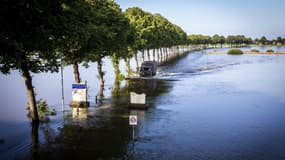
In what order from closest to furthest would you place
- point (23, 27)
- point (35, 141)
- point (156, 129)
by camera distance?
point (23, 27) < point (35, 141) < point (156, 129)

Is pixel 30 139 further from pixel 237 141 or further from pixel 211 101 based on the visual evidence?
pixel 211 101

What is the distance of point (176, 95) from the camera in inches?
1427

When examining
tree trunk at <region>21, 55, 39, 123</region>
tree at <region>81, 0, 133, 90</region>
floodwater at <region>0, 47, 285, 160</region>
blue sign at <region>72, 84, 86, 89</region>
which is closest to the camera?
floodwater at <region>0, 47, 285, 160</region>

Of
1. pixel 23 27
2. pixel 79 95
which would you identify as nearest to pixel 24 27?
pixel 23 27

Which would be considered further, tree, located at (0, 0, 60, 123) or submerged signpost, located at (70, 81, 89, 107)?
submerged signpost, located at (70, 81, 89, 107)

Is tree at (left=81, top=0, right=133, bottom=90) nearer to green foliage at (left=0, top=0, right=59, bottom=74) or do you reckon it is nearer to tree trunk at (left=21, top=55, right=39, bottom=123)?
tree trunk at (left=21, top=55, right=39, bottom=123)

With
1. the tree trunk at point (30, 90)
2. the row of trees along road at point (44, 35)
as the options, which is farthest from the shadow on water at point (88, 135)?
the row of trees along road at point (44, 35)

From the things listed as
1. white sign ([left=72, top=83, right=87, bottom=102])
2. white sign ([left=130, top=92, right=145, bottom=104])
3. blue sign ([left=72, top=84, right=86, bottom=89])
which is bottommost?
white sign ([left=130, top=92, right=145, bottom=104])

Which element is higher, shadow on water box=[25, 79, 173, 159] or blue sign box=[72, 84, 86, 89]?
blue sign box=[72, 84, 86, 89]

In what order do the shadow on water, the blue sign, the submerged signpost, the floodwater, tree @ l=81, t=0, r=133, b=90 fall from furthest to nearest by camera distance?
tree @ l=81, t=0, r=133, b=90
the submerged signpost
the blue sign
the floodwater
the shadow on water

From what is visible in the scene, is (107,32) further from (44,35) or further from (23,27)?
(23,27)

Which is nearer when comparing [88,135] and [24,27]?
[24,27]

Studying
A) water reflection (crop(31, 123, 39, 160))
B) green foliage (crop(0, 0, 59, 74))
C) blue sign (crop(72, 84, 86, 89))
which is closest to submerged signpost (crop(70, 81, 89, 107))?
blue sign (crop(72, 84, 86, 89))

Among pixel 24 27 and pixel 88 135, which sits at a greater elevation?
pixel 24 27
